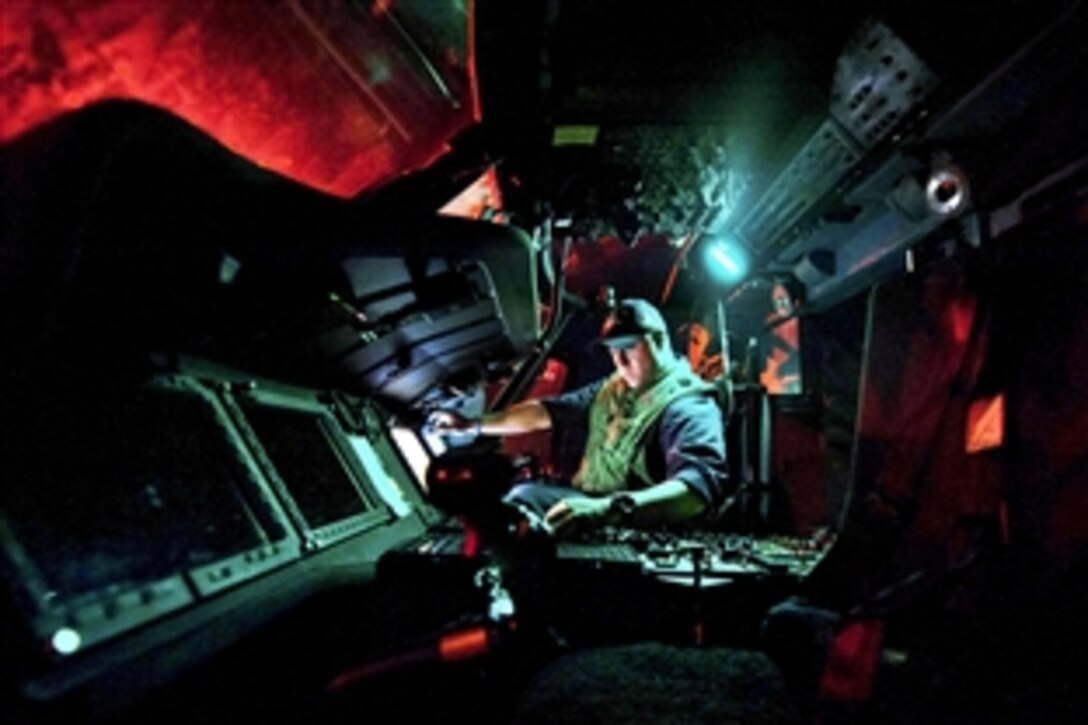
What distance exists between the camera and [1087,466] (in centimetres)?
262

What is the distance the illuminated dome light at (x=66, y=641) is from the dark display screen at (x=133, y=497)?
0.14 m

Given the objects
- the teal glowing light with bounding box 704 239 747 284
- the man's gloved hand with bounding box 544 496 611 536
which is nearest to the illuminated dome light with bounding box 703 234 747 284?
the teal glowing light with bounding box 704 239 747 284

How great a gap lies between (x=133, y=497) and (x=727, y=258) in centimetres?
885

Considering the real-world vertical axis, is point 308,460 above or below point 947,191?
above

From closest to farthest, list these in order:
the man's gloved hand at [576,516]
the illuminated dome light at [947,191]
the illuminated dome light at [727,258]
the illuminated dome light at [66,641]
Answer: the illuminated dome light at [66,641] < the man's gloved hand at [576,516] < the illuminated dome light at [947,191] < the illuminated dome light at [727,258]

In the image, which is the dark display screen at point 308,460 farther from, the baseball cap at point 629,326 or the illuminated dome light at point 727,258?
the illuminated dome light at point 727,258

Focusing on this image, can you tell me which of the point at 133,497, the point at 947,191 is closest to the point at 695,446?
the point at 947,191

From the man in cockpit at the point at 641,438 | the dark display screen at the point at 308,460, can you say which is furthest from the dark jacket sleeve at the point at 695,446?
the dark display screen at the point at 308,460

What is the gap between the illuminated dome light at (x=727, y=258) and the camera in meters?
9.26

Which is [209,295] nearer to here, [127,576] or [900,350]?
[127,576]

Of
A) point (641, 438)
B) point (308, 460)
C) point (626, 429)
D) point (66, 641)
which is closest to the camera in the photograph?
point (66, 641)

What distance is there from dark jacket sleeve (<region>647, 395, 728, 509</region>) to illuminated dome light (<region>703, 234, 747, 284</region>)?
3.99 meters

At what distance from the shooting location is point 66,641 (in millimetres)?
1584

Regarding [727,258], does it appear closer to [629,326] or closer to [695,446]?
[629,326]
